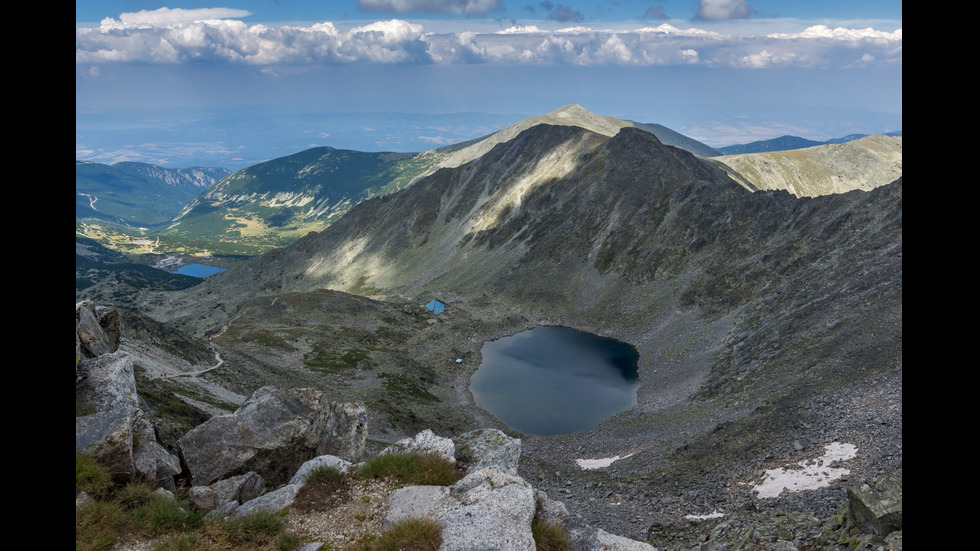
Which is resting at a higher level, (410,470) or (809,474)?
(410,470)

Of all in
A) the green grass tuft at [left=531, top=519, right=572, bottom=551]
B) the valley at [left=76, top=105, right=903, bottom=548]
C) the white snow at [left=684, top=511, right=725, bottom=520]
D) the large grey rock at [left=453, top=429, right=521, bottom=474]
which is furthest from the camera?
the valley at [left=76, top=105, right=903, bottom=548]

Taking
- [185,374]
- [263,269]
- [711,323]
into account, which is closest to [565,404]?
[711,323]

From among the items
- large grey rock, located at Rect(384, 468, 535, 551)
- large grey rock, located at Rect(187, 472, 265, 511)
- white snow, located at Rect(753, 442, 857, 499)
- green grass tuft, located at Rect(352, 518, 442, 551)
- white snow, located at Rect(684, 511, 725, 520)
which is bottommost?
white snow, located at Rect(684, 511, 725, 520)

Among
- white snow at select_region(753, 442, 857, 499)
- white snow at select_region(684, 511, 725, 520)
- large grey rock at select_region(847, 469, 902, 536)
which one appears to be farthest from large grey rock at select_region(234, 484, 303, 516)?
white snow at select_region(753, 442, 857, 499)

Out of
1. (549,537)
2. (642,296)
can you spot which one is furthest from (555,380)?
(549,537)

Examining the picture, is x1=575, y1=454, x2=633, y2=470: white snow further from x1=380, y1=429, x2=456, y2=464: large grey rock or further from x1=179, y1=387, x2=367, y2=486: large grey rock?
x1=380, y1=429, x2=456, y2=464: large grey rock

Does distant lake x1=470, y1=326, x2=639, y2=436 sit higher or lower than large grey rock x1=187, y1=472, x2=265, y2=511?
lower

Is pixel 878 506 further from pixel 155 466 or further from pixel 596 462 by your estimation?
pixel 596 462
